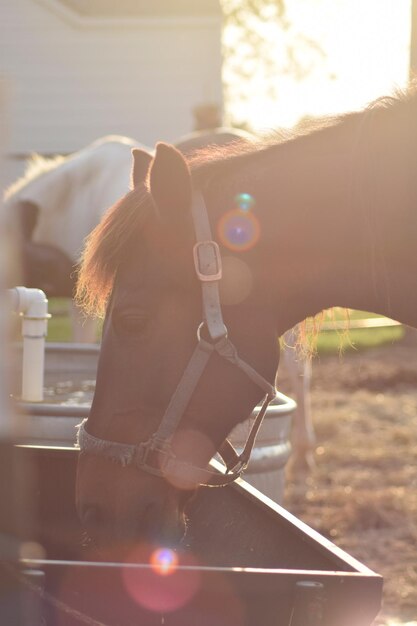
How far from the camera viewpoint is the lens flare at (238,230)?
236 cm

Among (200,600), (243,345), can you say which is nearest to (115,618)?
(200,600)

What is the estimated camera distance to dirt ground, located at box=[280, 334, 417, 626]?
14.4ft

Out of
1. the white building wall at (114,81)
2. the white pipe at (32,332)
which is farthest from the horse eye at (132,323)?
the white building wall at (114,81)

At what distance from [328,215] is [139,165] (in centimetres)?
49

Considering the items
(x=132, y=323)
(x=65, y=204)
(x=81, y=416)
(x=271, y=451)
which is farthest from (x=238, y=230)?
(x=65, y=204)

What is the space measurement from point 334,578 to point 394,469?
4661 mm

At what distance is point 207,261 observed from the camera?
2.30 meters

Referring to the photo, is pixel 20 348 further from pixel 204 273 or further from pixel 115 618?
pixel 115 618

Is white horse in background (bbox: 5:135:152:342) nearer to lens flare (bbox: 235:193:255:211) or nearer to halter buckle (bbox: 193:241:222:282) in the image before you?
lens flare (bbox: 235:193:255:211)

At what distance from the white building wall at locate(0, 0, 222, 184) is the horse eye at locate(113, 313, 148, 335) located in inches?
501

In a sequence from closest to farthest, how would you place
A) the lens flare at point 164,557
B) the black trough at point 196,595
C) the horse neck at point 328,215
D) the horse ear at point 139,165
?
the black trough at point 196,595 → the lens flare at point 164,557 → the horse neck at point 328,215 → the horse ear at point 139,165

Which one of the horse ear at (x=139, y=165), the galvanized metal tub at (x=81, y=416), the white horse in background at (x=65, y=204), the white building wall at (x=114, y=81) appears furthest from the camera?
the white building wall at (x=114, y=81)

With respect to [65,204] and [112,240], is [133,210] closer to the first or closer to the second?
[112,240]

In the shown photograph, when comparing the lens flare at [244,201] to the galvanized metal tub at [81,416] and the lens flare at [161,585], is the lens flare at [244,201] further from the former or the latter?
the lens flare at [161,585]
